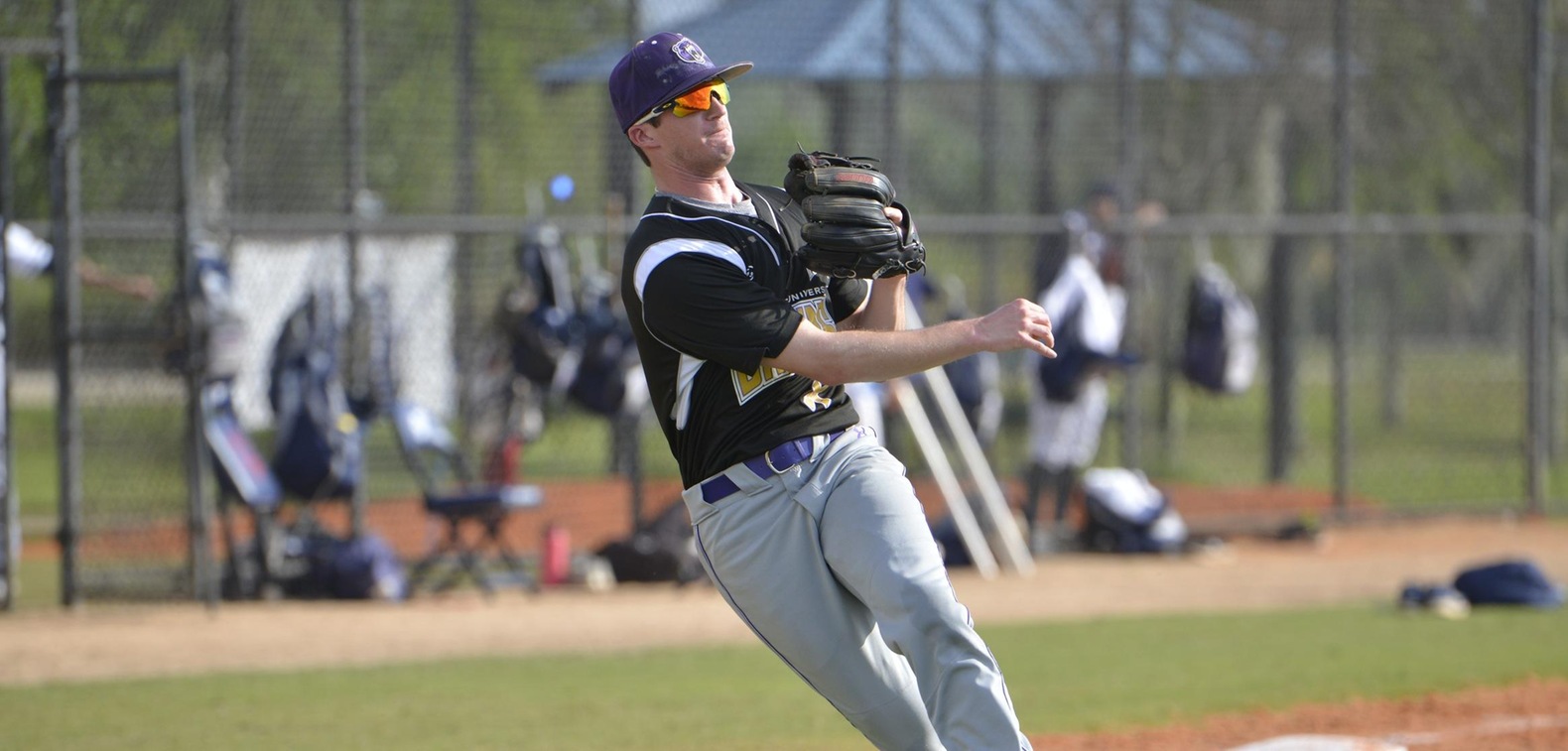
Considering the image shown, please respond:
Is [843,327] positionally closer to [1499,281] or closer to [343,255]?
[343,255]

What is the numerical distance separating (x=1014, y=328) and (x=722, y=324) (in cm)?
63

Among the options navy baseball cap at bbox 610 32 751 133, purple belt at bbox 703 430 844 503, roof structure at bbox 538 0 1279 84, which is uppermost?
roof structure at bbox 538 0 1279 84

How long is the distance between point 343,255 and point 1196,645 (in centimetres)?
618

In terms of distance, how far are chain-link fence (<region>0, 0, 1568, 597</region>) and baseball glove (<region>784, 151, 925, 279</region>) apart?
4079 millimetres

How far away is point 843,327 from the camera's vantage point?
3.97 meters

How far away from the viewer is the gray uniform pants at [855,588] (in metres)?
3.35

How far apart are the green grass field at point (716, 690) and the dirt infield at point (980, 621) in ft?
1.05

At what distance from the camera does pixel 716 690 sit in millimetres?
6871

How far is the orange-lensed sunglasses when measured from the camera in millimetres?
3619

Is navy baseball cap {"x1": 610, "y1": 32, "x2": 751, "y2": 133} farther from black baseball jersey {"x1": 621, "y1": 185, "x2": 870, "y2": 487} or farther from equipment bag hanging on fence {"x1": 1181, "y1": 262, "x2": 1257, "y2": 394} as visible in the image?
equipment bag hanging on fence {"x1": 1181, "y1": 262, "x2": 1257, "y2": 394}

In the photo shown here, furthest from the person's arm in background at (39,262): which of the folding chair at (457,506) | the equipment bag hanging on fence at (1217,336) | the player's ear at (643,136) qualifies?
the equipment bag hanging on fence at (1217,336)

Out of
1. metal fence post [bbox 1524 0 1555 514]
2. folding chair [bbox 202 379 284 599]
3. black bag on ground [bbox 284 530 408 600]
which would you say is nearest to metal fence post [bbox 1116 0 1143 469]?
metal fence post [bbox 1524 0 1555 514]

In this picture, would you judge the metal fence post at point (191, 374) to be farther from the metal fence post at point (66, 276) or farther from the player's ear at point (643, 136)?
the player's ear at point (643, 136)

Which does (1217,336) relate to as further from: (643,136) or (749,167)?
(643,136)
